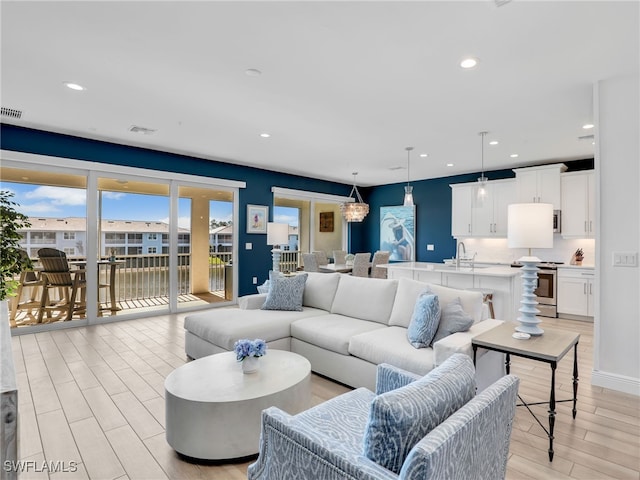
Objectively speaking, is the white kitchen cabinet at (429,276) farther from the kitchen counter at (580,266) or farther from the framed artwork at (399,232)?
the framed artwork at (399,232)

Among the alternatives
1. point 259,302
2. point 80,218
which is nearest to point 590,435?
point 259,302

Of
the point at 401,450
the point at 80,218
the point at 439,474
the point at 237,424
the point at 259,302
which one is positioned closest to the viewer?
the point at 439,474

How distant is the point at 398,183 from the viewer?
884 cm

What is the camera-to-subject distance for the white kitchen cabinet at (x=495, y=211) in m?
6.68

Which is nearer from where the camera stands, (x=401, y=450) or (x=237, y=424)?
(x=401, y=450)

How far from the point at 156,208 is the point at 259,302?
2.92 m

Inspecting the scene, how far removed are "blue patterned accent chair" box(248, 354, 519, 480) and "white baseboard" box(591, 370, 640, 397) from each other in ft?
7.85

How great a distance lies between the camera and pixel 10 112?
398 cm

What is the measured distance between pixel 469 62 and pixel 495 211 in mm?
4722

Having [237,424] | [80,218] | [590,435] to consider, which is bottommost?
[590,435]

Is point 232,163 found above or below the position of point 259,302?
above

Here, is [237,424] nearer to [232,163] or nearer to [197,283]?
[197,283]

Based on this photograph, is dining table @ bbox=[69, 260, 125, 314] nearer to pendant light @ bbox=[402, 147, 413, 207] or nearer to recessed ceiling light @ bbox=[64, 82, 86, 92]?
recessed ceiling light @ bbox=[64, 82, 86, 92]

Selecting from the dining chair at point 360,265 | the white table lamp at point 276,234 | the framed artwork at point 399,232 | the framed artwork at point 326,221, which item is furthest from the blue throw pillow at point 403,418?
the framed artwork at point 399,232
